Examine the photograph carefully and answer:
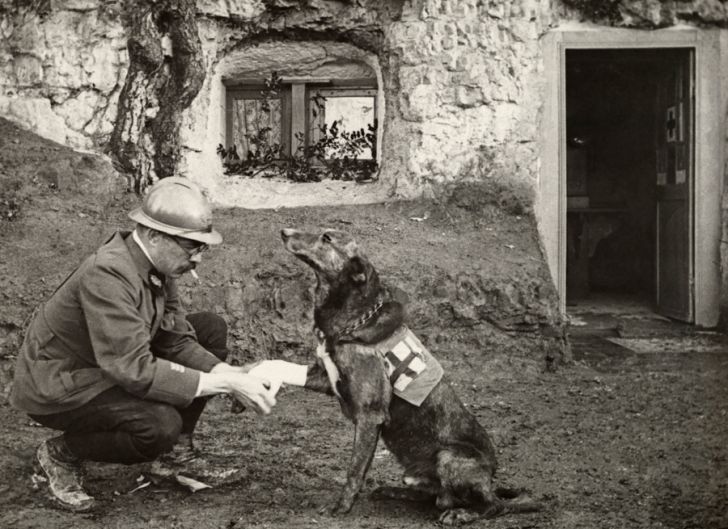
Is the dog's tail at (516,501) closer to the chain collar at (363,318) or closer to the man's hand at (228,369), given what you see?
the chain collar at (363,318)

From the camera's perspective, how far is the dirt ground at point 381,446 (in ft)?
12.5

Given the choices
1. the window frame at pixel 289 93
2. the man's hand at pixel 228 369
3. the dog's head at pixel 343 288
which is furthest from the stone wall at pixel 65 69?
the dog's head at pixel 343 288

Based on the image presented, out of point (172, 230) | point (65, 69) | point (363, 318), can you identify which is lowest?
point (363, 318)

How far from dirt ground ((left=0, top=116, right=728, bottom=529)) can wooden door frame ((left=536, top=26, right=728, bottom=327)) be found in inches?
27.9

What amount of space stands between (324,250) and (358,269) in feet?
0.65

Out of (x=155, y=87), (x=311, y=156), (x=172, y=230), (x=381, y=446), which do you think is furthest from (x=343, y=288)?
(x=311, y=156)

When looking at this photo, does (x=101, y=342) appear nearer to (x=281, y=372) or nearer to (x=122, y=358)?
(x=122, y=358)

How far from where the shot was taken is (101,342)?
3.38 metres

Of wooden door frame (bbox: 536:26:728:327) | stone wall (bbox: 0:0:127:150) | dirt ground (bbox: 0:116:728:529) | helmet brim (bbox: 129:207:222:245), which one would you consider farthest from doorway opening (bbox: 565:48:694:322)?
helmet brim (bbox: 129:207:222:245)

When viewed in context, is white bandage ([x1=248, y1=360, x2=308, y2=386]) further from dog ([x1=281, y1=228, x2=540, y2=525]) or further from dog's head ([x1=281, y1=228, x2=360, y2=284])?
dog's head ([x1=281, y1=228, x2=360, y2=284])

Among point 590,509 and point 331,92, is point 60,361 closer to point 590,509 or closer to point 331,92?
point 590,509

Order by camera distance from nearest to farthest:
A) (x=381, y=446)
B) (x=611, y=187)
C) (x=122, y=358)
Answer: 1. (x=122, y=358)
2. (x=381, y=446)
3. (x=611, y=187)

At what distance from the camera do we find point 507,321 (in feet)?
22.9

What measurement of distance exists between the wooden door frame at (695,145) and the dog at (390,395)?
4771 mm
